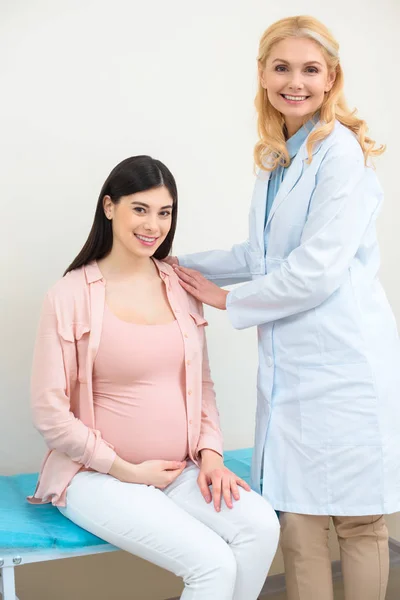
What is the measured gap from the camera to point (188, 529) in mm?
1854

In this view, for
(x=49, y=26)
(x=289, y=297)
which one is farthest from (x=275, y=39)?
(x=49, y=26)

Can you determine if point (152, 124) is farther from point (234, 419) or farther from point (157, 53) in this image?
point (234, 419)

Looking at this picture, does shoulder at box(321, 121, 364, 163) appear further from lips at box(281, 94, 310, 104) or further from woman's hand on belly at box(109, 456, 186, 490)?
woman's hand on belly at box(109, 456, 186, 490)

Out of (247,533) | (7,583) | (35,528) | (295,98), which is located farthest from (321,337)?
(7,583)

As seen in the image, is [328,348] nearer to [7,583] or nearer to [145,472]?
[145,472]

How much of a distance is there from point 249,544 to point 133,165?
3.49ft

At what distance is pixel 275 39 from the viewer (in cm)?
203

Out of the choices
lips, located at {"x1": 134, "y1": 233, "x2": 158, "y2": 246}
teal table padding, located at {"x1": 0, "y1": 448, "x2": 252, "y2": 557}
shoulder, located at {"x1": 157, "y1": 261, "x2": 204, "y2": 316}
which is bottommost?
teal table padding, located at {"x1": 0, "y1": 448, "x2": 252, "y2": 557}

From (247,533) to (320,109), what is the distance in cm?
116

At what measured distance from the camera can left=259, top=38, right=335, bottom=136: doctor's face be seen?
200cm

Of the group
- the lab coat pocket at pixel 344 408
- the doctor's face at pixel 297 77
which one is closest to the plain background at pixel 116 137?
the doctor's face at pixel 297 77

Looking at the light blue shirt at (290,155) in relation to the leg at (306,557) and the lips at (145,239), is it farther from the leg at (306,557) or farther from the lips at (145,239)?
the leg at (306,557)

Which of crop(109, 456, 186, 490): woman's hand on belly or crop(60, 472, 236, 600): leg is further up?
crop(109, 456, 186, 490): woman's hand on belly

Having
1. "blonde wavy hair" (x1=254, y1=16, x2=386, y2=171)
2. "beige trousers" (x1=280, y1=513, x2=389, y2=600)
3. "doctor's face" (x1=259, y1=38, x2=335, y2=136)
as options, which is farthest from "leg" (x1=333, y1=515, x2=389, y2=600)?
"doctor's face" (x1=259, y1=38, x2=335, y2=136)
